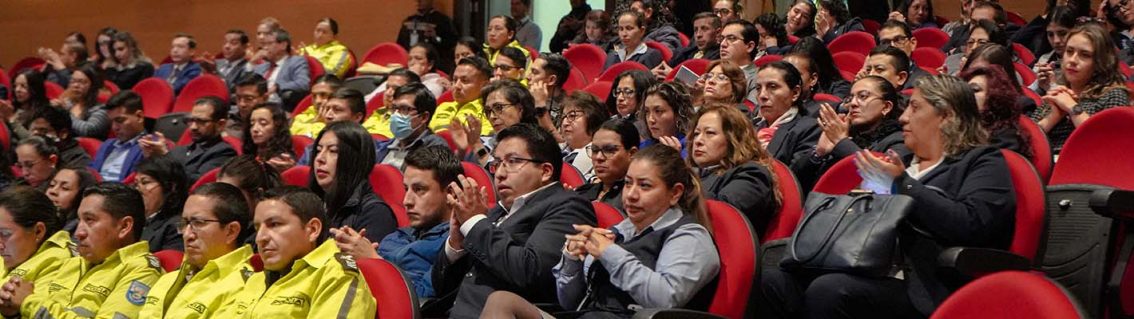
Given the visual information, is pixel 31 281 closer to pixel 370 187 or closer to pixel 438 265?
pixel 370 187

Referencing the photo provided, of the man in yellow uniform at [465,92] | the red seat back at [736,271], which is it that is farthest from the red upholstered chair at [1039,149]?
the man in yellow uniform at [465,92]

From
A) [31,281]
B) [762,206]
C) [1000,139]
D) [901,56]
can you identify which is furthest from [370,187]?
[901,56]

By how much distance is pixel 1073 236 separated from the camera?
2.86m

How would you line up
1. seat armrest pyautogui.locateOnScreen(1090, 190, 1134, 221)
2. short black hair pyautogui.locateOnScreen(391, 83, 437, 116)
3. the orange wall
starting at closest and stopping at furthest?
seat armrest pyautogui.locateOnScreen(1090, 190, 1134, 221) < short black hair pyautogui.locateOnScreen(391, 83, 437, 116) < the orange wall

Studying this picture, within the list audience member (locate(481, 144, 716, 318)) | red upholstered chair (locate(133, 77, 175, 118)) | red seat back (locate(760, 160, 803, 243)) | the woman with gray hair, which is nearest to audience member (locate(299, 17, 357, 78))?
red upholstered chair (locate(133, 77, 175, 118))

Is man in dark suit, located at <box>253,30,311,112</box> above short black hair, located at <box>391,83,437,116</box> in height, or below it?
below

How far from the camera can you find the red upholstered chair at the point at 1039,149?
3.22 meters

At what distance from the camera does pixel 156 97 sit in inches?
288

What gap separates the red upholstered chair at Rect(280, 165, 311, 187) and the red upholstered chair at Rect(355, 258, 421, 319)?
1.46m

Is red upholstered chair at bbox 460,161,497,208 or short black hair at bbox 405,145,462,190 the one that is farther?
red upholstered chair at bbox 460,161,497,208

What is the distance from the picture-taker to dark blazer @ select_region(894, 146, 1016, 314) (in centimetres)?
267

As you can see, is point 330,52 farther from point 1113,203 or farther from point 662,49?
point 1113,203

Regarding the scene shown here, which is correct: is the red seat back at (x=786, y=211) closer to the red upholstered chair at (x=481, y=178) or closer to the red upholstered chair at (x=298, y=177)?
the red upholstered chair at (x=481, y=178)

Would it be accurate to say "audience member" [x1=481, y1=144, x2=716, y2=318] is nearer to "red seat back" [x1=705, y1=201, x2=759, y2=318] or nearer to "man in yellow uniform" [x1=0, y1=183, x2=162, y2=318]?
"red seat back" [x1=705, y1=201, x2=759, y2=318]
